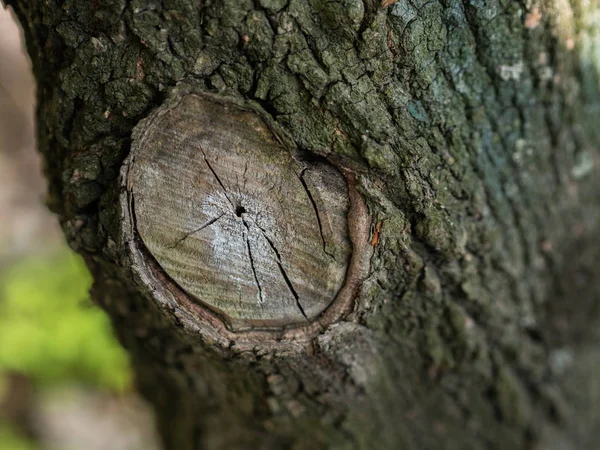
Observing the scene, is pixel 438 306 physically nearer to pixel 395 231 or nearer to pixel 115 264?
pixel 395 231

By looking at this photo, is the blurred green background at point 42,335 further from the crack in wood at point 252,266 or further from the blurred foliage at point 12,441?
the crack in wood at point 252,266

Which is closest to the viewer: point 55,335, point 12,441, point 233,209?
point 233,209

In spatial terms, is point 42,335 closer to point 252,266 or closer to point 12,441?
point 12,441

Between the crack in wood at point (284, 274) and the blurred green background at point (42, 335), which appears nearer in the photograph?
the crack in wood at point (284, 274)

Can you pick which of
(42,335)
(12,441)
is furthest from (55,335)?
(12,441)

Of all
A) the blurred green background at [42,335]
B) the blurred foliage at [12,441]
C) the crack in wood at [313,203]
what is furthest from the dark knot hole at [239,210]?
the blurred foliage at [12,441]

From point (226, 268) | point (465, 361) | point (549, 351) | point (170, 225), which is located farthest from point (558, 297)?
point (170, 225)

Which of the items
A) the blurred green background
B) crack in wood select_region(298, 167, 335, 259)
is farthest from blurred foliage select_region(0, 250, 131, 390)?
crack in wood select_region(298, 167, 335, 259)
